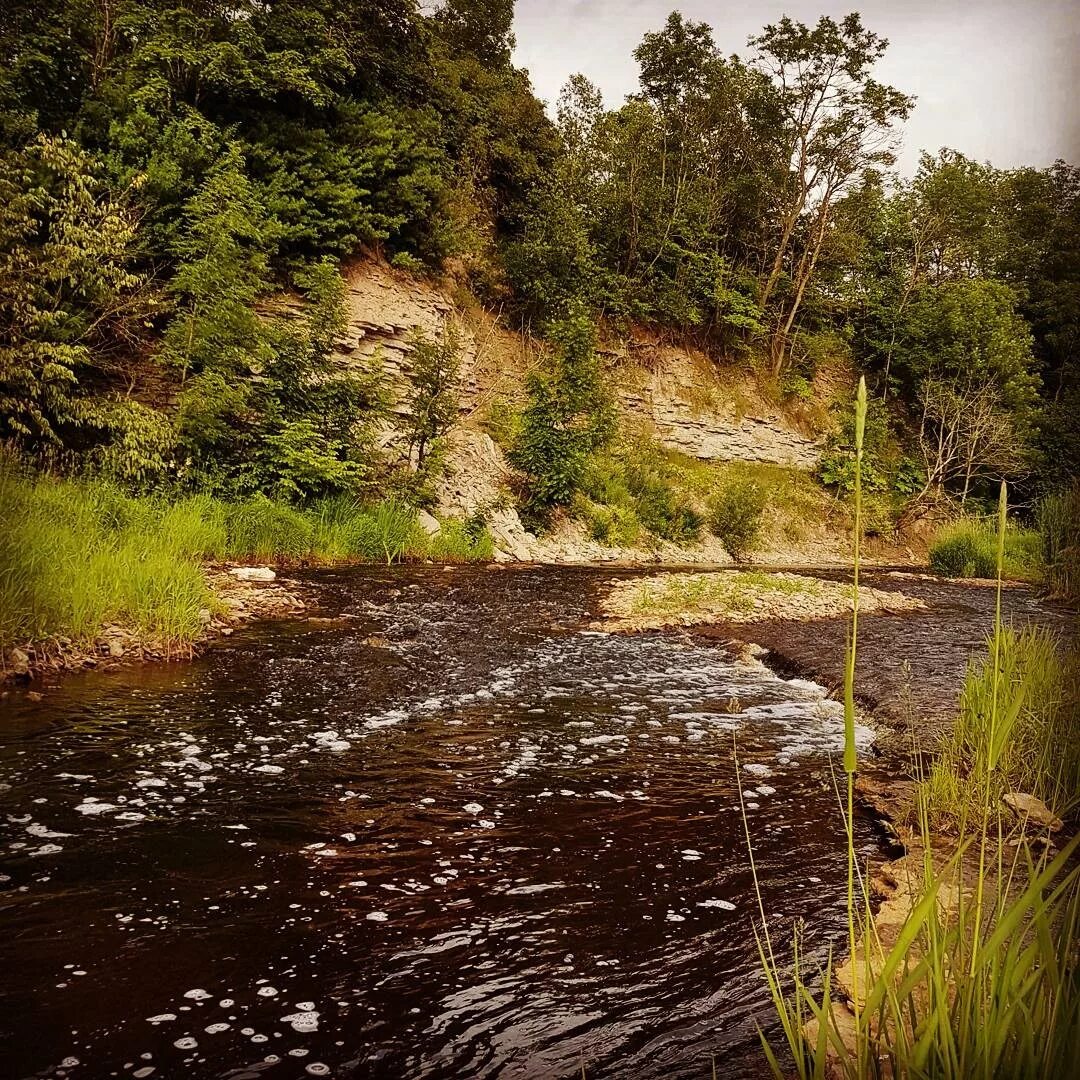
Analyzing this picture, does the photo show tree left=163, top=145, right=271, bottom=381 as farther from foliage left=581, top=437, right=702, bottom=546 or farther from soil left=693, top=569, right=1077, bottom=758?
foliage left=581, top=437, right=702, bottom=546

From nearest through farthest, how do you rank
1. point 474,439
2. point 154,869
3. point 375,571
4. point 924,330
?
1. point 154,869
2. point 375,571
3. point 474,439
4. point 924,330

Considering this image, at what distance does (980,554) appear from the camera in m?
19.5

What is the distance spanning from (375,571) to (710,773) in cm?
907

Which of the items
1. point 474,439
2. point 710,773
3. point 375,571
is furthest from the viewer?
point 474,439

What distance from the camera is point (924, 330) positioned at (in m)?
29.1

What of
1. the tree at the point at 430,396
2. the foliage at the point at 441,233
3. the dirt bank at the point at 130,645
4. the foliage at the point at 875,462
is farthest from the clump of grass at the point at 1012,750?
the foliage at the point at 875,462

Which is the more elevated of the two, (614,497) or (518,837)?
(614,497)

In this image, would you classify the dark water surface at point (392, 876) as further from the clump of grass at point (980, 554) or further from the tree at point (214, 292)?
the clump of grass at point (980, 554)

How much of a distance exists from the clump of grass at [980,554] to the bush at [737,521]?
16.9 ft

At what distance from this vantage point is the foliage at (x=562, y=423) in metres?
18.7

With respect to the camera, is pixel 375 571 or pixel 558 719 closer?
pixel 558 719

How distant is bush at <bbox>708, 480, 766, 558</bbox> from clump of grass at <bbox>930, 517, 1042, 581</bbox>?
5.16 metres

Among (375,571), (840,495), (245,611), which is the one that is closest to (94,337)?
(375,571)

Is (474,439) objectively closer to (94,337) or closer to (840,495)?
(94,337)
